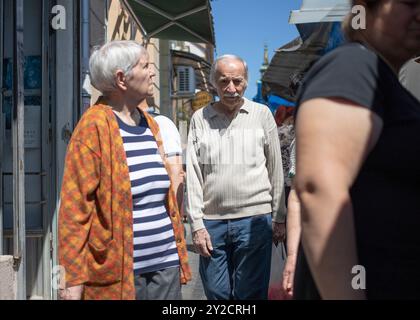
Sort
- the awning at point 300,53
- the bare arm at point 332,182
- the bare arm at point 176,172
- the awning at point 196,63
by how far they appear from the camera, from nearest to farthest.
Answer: the bare arm at point 332,182 → the bare arm at point 176,172 → the awning at point 300,53 → the awning at point 196,63

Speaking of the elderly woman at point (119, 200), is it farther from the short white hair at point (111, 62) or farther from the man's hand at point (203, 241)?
the man's hand at point (203, 241)

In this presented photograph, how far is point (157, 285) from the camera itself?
8.35 feet

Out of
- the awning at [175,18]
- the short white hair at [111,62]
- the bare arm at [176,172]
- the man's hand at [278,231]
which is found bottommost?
the man's hand at [278,231]

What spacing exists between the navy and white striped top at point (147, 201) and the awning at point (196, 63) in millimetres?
15042

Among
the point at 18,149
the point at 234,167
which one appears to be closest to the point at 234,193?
the point at 234,167

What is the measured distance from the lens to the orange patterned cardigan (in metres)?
2.25

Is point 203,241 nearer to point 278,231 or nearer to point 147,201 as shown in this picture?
point 278,231

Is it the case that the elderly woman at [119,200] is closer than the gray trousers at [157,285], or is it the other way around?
the elderly woman at [119,200]

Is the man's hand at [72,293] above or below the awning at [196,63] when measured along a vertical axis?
below

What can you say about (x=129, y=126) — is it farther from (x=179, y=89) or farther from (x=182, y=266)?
(x=179, y=89)

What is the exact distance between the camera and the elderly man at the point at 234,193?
129 inches

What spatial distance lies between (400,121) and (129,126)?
147 centimetres

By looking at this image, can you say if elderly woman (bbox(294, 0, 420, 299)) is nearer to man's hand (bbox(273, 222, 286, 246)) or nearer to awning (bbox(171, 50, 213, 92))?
man's hand (bbox(273, 222, 286, 246))

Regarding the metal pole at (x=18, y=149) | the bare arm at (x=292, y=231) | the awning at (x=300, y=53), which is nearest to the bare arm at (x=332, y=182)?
the bare arm at (x=292, y=231)
